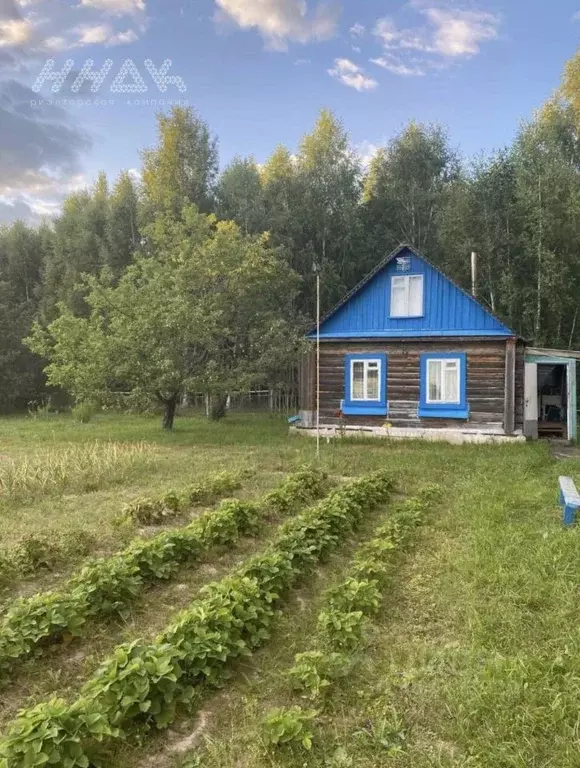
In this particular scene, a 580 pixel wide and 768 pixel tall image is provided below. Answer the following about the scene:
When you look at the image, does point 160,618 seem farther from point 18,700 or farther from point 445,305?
point 445,305

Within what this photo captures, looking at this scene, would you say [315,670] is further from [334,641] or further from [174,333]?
[174,333]

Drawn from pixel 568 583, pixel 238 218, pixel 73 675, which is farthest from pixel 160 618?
pixel 238 218

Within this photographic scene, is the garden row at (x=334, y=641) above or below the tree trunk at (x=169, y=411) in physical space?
below

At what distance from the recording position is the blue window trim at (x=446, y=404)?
661 inches

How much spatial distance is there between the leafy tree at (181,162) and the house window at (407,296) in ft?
58.8

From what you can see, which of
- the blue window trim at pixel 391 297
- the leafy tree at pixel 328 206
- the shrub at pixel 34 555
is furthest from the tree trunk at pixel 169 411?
the leafy tree at pixel 328 206

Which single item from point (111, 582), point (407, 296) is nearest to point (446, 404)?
point (407, 296)

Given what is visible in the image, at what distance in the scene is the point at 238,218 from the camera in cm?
3088

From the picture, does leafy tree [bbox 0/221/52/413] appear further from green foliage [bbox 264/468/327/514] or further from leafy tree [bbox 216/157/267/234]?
green foliage [bbox 264/468/327/514]

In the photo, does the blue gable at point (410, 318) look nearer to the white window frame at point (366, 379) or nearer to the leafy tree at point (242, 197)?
the white window frame at point (366, 379)

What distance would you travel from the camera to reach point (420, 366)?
17391mm

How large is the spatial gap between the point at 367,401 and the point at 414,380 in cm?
160

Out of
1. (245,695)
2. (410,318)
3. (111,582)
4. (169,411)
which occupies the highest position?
(410,318)

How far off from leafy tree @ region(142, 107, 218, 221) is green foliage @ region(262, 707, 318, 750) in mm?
31398
